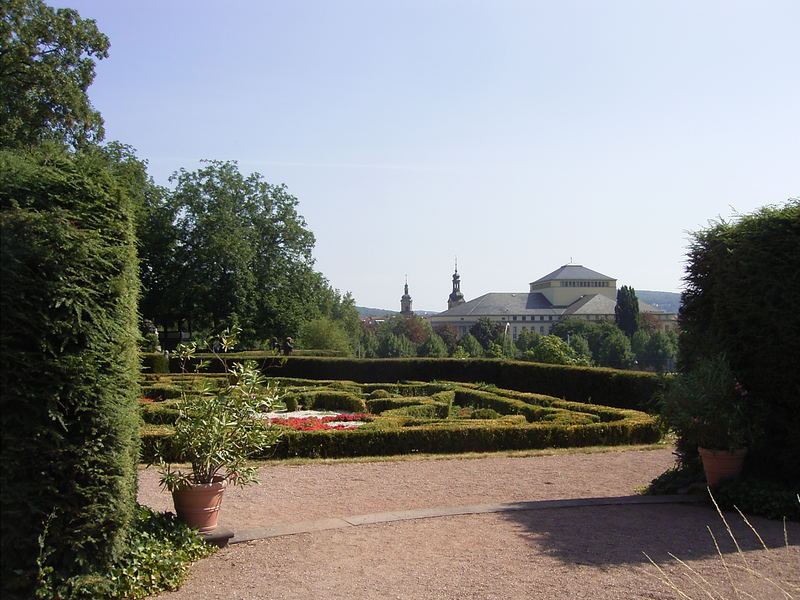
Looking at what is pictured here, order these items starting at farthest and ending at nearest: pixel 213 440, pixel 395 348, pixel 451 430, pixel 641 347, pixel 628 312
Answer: pixel 628 312 < pixel 395 348 < pixel 641 347 < pixel 451 430 < pixel 213 440

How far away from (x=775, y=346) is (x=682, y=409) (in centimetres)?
110

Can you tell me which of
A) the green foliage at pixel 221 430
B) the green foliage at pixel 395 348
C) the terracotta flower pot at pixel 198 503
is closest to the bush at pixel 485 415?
the green foliage at pixel 221 430

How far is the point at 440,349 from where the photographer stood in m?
85.1

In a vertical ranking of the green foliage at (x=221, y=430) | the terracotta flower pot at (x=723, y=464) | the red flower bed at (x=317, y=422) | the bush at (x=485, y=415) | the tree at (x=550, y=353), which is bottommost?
the red flower bed at (x=317, y=422)

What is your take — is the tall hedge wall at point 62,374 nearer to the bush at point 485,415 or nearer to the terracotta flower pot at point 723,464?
the terracotta flower pot at point 723,464

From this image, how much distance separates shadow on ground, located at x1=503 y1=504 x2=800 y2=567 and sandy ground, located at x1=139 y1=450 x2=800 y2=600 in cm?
1

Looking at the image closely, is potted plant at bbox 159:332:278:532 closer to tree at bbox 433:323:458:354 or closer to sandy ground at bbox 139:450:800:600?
sandy ground at bbox 139:450:800:600

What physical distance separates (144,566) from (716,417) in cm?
549

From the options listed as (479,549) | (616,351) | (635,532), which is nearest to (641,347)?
(616,351)

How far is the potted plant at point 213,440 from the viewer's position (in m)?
5.53

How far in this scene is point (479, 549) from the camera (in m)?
5.61

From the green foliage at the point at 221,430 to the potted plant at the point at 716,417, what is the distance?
4320 millimetres

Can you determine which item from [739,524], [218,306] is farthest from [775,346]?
[218,306]

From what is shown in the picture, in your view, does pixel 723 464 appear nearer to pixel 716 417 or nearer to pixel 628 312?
pixel 716 417
